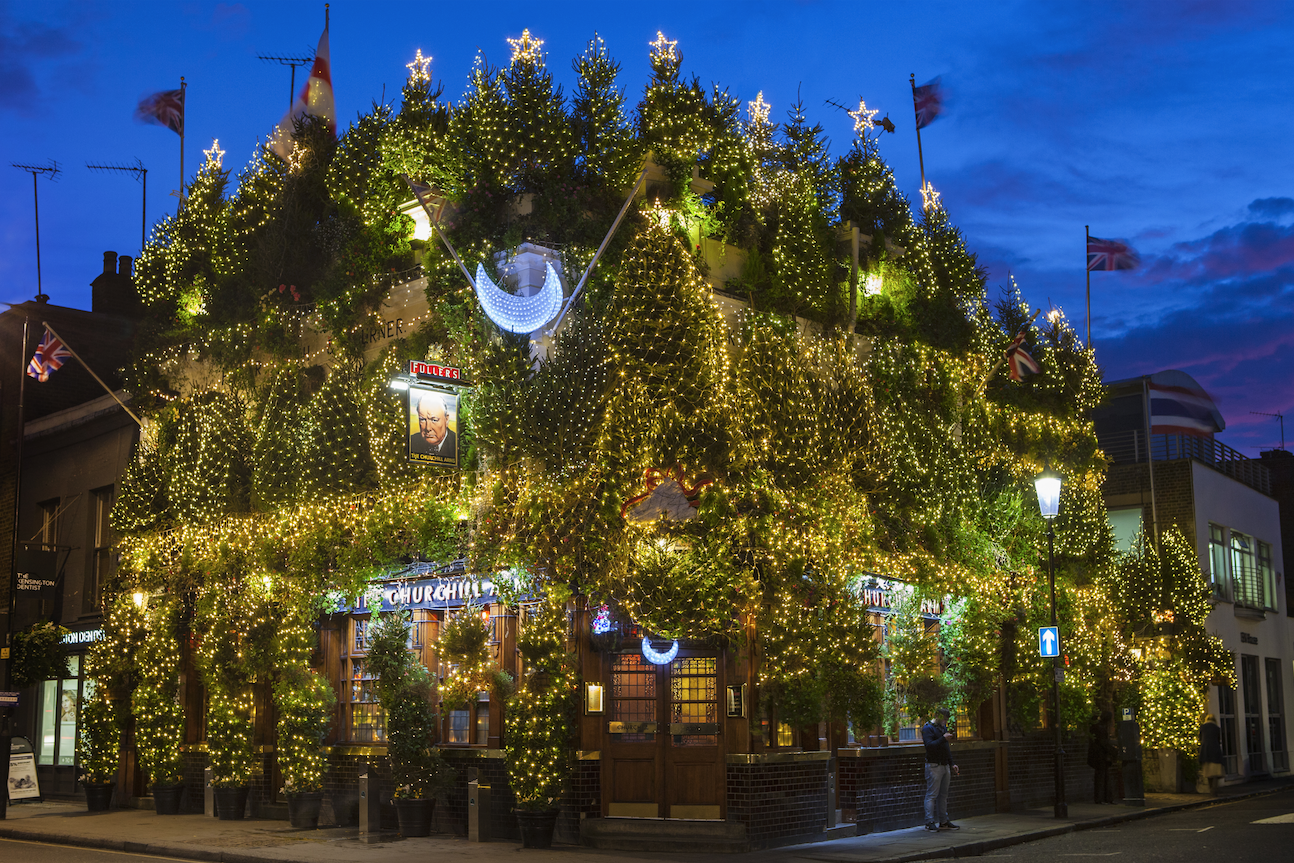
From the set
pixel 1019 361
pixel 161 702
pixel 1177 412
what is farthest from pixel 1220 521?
pixel 161 702

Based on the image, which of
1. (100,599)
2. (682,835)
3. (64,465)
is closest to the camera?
(682,835)

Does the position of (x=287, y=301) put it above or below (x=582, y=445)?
above

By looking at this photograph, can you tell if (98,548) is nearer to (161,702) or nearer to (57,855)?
(161,702)

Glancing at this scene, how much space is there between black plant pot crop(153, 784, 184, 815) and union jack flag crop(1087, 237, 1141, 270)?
2182cm

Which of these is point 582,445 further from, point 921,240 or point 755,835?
point 921,240

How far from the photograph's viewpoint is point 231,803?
21219 mm

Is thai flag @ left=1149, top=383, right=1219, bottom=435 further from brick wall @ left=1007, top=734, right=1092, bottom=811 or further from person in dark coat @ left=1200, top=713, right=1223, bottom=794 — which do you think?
brick wall @ left=1007, top=734, right=1092, bottom=811

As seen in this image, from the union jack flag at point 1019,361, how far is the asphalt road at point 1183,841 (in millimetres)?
8201

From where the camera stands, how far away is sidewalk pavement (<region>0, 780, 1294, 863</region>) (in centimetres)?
1589

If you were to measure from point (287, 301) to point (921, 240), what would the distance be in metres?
12.0

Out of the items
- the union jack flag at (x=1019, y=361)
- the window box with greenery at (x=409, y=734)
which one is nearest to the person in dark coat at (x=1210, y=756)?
the union jack flag at (x=1019, y=361)

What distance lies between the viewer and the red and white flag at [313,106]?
76.9 ft

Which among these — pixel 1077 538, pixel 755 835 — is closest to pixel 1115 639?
pixel 1077 538

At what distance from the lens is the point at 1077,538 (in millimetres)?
25047
